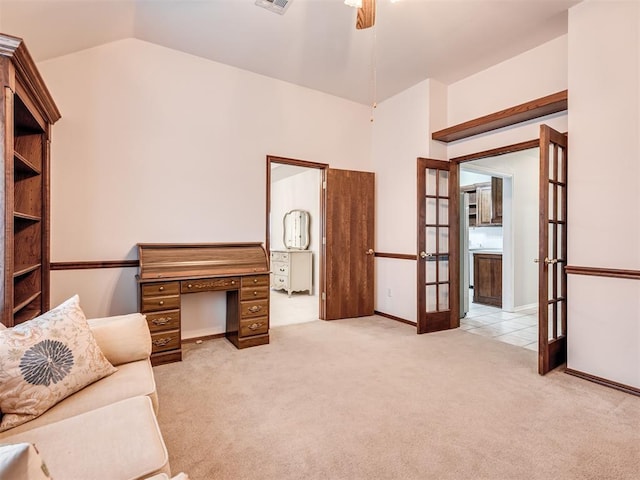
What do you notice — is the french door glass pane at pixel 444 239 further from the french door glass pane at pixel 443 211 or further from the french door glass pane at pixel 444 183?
the french door glass pane at pixel 444 183

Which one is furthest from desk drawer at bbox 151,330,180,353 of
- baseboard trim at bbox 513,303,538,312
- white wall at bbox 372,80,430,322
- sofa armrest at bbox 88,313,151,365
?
baseboard trim at bbox 513,303,538,312

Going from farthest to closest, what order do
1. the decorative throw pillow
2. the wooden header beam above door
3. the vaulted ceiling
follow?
the wooden header beam above door, the vaulted ceiling, the decorative throw pillow

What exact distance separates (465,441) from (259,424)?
1128mm

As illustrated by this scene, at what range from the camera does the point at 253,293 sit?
3.29 m

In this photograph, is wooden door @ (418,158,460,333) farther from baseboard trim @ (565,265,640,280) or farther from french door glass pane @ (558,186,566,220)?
baseboard trim @ (565,265,640,280)

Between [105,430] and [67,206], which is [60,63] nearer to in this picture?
[67,206]

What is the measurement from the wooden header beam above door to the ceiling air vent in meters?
2.11

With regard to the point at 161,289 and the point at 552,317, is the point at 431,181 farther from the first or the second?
the point at 161,289

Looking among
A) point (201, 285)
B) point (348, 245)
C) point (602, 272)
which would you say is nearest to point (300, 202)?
point (348, 245)

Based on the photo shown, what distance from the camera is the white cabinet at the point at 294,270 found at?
6.18 m

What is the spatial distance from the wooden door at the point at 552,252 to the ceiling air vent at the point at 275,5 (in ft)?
7.22

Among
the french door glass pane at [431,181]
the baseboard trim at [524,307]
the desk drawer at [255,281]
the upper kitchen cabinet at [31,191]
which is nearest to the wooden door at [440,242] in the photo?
the french door glass pane at [431,181]

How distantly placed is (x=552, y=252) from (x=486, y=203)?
12.7 feet

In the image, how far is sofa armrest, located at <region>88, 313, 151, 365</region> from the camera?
Result: 5.65 ft
